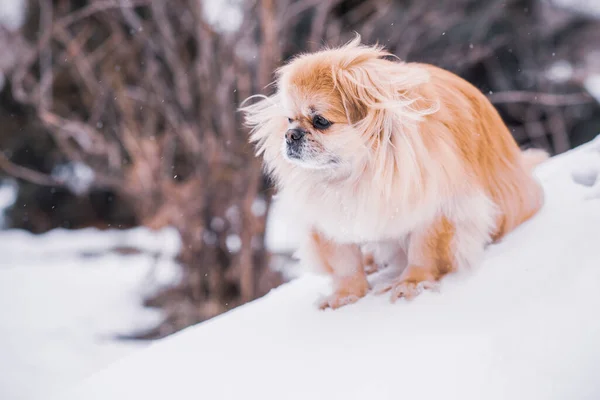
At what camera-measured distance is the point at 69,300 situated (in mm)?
7195

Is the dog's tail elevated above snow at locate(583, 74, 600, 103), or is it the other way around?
snow at locate(583, 74, 600, 103)

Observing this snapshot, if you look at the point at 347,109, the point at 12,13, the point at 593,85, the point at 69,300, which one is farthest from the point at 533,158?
the point at 12,13

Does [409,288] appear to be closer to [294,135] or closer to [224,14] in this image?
[294,135]

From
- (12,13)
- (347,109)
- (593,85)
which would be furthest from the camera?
(12,13)

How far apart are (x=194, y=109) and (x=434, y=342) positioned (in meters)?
4.32

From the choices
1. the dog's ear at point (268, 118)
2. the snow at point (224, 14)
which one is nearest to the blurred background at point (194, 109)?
the snow at point (224, 14)

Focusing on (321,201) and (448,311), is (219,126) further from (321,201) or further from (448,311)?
(448,311)

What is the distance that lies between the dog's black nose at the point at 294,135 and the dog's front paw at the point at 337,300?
2.38 ft

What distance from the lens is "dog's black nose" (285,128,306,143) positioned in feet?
6.78

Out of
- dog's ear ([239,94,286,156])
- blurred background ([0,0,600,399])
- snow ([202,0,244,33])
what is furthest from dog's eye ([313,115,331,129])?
snow ([202,0,244,33])

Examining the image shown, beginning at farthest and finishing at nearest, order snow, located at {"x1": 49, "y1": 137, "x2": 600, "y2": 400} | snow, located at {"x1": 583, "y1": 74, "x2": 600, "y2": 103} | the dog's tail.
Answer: snow, located at {"x1": 583, "y1": 74, "x2": 600, "y2": 103} → the dog's tail → snow, located at {"x1": 49, "y1": 137, "x2": 600, "y2": 400}

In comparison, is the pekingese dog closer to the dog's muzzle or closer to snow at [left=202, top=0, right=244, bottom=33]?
the dog's muzzle

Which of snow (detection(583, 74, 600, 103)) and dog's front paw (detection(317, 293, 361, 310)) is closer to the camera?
dog's front paw (detection(317, 293, 361, 310))

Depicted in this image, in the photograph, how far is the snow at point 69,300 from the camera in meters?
5.66
